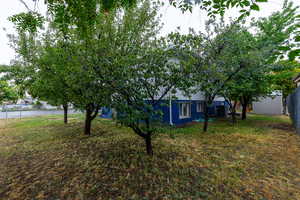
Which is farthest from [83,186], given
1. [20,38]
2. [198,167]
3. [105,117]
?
[105,117]

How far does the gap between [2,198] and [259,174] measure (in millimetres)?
5491

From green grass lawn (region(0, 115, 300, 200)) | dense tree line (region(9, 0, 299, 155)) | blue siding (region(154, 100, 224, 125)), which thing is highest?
dense tree line (region(9, 0, 299, 155))

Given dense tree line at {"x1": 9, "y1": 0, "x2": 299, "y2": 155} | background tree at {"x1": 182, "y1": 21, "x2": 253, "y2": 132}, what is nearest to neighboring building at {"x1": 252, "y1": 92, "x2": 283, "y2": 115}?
dense tree line at {"x1": 9, "y1": 0, "x2": 299, "y2": 155}

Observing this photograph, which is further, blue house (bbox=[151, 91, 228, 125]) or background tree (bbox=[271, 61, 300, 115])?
blue house (bbox=[151, 91, 228, 125])

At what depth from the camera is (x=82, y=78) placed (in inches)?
143

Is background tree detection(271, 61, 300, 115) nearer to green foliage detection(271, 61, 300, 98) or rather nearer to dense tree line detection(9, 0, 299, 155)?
green foliage detection(271, 61, 300, 98)

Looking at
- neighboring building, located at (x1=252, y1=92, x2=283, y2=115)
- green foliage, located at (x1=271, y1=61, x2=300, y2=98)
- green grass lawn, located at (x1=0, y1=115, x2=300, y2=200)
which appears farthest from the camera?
neighboring building, located at (x1=252, y1=92, x2=283, y2=115)

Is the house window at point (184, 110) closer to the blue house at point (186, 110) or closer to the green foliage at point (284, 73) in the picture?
the blue house at point (186, 110)

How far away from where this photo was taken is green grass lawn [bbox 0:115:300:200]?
2.75m

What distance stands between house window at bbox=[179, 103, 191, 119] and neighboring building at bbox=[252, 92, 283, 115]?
10.0m

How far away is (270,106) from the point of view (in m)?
15.6

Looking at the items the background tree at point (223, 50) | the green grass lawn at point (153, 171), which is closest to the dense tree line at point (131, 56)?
the background tree at point (223, 50)

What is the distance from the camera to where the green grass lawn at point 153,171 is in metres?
2.75

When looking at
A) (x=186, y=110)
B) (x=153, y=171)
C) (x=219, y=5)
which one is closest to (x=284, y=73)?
(x=186, y=110)
